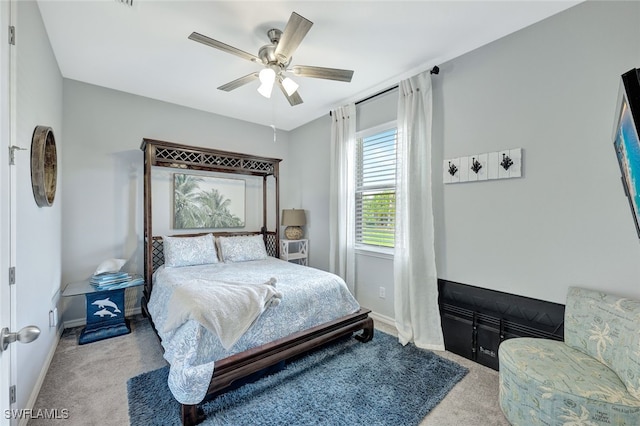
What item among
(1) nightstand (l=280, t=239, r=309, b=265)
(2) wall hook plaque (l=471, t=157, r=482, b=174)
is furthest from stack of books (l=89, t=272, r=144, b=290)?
(2) wall hook plaque (l=471, t=157, r=482, b=174)

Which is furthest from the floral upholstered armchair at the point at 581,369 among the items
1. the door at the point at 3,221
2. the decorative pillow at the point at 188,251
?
the decorative pillow at the point at 188,251

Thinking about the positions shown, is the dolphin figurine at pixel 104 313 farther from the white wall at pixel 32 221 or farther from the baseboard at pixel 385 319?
the baseboard at pixel 385 319

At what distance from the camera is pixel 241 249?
369cm

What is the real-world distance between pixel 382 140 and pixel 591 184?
198cm

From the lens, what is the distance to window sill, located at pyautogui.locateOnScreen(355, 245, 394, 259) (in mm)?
3262

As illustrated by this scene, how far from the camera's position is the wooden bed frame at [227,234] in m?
1.86

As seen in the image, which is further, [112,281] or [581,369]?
[112,281]

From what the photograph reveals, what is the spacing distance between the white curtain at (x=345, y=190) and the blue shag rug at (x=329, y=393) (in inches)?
50.2

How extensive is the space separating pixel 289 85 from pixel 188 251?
7.49 ft

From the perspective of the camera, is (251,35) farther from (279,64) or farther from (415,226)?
(415,226)

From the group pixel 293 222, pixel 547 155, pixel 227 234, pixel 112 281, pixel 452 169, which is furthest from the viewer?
pixel 293 222

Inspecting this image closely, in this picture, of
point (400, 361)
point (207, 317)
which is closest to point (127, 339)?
point (207, 317)

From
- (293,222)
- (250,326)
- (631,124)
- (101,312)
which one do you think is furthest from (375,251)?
(101,312)

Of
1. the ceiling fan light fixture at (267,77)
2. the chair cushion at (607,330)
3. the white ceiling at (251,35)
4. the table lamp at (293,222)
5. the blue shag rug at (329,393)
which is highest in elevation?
the white ceiling at (251,35)
